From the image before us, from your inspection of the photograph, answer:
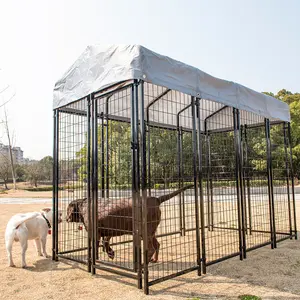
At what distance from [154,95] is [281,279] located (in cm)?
378

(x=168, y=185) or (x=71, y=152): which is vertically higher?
(x=71, y=152)

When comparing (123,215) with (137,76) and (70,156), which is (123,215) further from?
(137,76)

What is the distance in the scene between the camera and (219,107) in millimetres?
7711

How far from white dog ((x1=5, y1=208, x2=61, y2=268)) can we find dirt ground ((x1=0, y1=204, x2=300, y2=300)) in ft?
1.22

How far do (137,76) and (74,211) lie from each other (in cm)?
278

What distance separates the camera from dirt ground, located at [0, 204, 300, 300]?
4047 mm

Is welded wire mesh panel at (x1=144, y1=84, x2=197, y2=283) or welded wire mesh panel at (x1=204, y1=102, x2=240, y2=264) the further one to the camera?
welded wire mesh panel at (x1=204, y1=102, x2=240, y2=264)

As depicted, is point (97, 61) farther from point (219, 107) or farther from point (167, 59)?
point (219, 107)

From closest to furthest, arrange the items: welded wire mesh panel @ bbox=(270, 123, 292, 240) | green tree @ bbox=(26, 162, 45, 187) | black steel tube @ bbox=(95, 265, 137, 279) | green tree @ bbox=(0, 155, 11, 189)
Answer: black steel tube @ bbox=(95, 265, 137, 279) → welded wire mesh panel @ bbox=(270, 123, 292, 240) → green tree @ bbox=(26, 162, 45, 187) → green tree @ bbox=(0, 155, 11, 189)

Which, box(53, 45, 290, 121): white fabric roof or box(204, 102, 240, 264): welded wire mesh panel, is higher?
box(53, 45, 290, 121): white fabric roof

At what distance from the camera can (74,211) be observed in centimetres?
574

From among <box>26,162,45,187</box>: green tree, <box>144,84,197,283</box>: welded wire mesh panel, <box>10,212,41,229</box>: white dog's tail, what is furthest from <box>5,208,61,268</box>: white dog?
<box>26,162,45,187</box>: green tree

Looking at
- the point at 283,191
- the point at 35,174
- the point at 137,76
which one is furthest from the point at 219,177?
the point at 35,174

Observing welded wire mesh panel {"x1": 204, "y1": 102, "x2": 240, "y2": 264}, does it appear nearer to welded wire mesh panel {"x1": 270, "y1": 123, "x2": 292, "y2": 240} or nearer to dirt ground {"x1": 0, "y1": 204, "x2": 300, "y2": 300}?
welded wire mesh panel {"x1": 270, "y1": 123, "x2": 292, "y2": 240}
